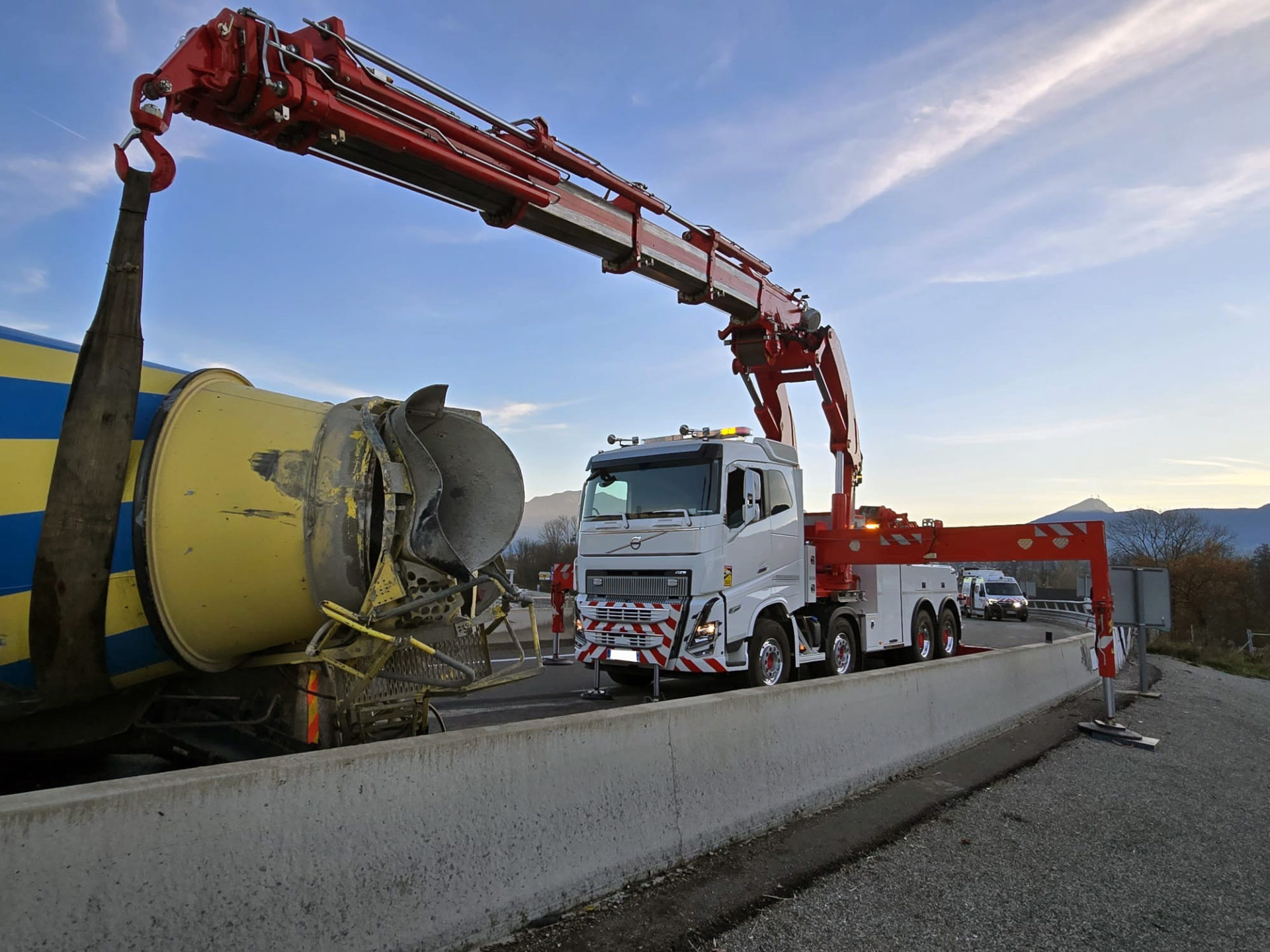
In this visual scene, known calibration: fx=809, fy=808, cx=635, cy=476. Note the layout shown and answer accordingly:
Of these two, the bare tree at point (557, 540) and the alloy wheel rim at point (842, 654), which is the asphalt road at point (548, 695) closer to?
the alloy wheel rim at point (842, 654)

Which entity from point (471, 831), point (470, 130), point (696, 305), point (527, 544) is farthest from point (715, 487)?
point (527, 544)

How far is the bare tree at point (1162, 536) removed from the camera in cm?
7400

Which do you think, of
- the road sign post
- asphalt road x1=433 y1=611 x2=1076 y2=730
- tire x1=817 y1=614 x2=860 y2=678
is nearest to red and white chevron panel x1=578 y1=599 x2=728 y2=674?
asphalt road x1=433 y1=611 x2=1076 y2=730

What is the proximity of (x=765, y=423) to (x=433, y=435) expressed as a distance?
30.4 feet

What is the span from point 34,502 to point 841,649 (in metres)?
10.1

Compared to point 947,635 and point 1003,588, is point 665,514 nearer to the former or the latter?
point 947,635

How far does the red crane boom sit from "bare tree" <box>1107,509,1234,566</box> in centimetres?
7030

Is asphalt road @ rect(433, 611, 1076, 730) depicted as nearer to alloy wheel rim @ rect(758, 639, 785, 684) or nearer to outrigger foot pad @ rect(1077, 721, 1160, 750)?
alloy wheel rim @ rect(758, 639, 785, 684)

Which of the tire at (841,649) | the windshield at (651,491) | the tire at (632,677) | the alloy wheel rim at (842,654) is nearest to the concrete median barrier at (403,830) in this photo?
the windshield at (651,491)

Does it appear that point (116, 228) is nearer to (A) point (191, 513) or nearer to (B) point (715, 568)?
(A) point (191, 513)

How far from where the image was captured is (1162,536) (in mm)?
78188

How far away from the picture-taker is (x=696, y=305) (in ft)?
36.3

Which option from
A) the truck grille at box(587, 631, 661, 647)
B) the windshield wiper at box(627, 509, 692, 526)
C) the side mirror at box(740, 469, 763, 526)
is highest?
the side mirror at box(740, 469, 763, 526)

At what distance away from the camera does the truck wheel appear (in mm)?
9445
